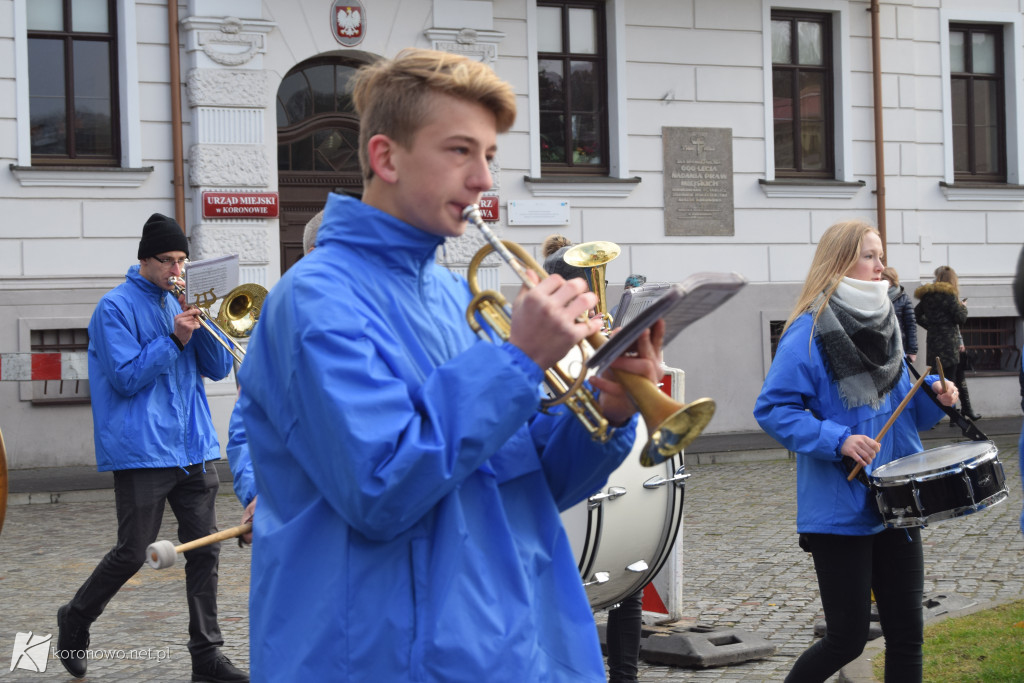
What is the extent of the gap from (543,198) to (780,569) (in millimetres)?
7753

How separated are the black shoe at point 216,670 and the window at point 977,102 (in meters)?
14.2

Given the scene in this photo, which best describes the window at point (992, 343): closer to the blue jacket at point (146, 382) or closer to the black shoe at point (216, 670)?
the blue jacket at point (146, 382)

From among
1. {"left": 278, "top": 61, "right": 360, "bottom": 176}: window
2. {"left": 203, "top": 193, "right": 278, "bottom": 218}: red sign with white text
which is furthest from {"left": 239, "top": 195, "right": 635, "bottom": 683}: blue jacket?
{"left": 278, "top": 61, "right": 360, "bottom": 176}: window

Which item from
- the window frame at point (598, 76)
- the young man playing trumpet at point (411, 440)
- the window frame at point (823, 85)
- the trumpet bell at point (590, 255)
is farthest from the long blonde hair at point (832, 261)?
the window frame at point (823, 85)

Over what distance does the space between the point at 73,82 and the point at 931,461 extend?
11.2 meters

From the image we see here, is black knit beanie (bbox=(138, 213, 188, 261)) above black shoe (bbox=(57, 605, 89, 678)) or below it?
above

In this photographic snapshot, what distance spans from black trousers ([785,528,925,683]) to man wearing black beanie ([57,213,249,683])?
270 centimetres

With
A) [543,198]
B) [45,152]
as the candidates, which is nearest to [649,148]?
[543,198]

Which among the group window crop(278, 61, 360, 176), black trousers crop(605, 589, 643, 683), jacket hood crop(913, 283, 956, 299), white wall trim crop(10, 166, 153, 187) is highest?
window crop(278, 61, 360, 176)

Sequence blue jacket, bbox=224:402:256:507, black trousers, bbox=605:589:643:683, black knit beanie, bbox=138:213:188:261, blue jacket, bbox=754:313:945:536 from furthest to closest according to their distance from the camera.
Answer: black knit beanie, bbox=138:213:188:261, black trousers, bbox=605:589:643:683, blue jacket, bbox=754:313:945:536, blue jacket, bbox=224:402:256:507

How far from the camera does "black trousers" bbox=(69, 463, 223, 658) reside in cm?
577

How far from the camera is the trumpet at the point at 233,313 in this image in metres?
5.84

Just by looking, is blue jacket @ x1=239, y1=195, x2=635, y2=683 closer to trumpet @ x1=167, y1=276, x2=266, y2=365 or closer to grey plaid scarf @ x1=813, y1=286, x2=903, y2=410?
grey plaid scarf @ x1=813, y1=286, x2=903, y2=410

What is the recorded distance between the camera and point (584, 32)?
1552cm
